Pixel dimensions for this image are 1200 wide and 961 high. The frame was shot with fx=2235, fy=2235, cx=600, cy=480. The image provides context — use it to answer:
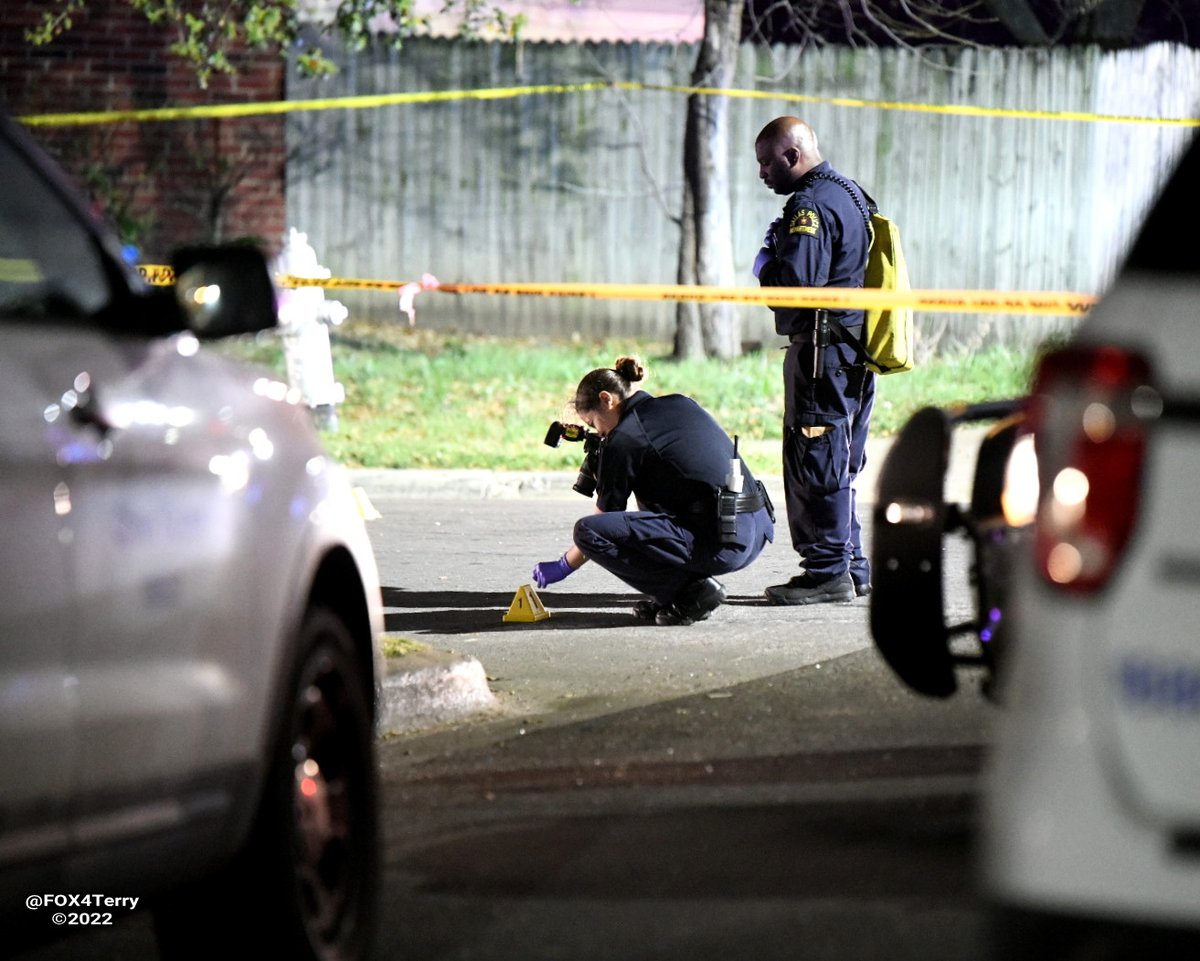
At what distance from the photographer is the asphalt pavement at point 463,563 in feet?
22.5

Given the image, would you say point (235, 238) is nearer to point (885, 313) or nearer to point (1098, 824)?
point (885, 313)

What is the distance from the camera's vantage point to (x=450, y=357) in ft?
55.7

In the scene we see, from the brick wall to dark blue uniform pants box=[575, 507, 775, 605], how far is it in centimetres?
1039

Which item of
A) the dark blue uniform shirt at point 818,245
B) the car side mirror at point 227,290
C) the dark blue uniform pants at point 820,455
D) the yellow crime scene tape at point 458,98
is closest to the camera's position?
the car side mirror at point 227,290

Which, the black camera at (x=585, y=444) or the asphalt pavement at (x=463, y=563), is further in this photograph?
the black camera at (x=585, y=444)

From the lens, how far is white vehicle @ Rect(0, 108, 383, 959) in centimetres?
321

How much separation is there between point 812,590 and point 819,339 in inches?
39.7

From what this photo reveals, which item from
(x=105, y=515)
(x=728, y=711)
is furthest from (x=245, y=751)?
(x=728, y=711)

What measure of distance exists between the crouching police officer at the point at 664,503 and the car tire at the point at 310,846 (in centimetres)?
401

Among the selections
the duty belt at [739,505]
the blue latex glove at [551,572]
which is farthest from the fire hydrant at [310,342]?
the duty belt at [739,505]

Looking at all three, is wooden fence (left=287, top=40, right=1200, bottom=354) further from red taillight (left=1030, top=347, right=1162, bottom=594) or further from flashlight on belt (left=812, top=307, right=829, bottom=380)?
red taillight (left=1030, top=347, right=1162, bottom=594)

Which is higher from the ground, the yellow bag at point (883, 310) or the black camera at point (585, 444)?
the yellow bag at point (883, 310)

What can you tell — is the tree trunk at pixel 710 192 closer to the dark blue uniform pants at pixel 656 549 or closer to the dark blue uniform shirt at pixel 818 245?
the dark blue uniform shirt at pixel 818 245

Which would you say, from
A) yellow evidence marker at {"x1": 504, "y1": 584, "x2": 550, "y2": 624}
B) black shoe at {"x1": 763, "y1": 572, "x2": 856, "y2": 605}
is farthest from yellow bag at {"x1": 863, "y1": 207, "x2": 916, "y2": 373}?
yellow evidence marker at {"x1": 504, "y1": 584, "x2": 550, "y2": 624}
